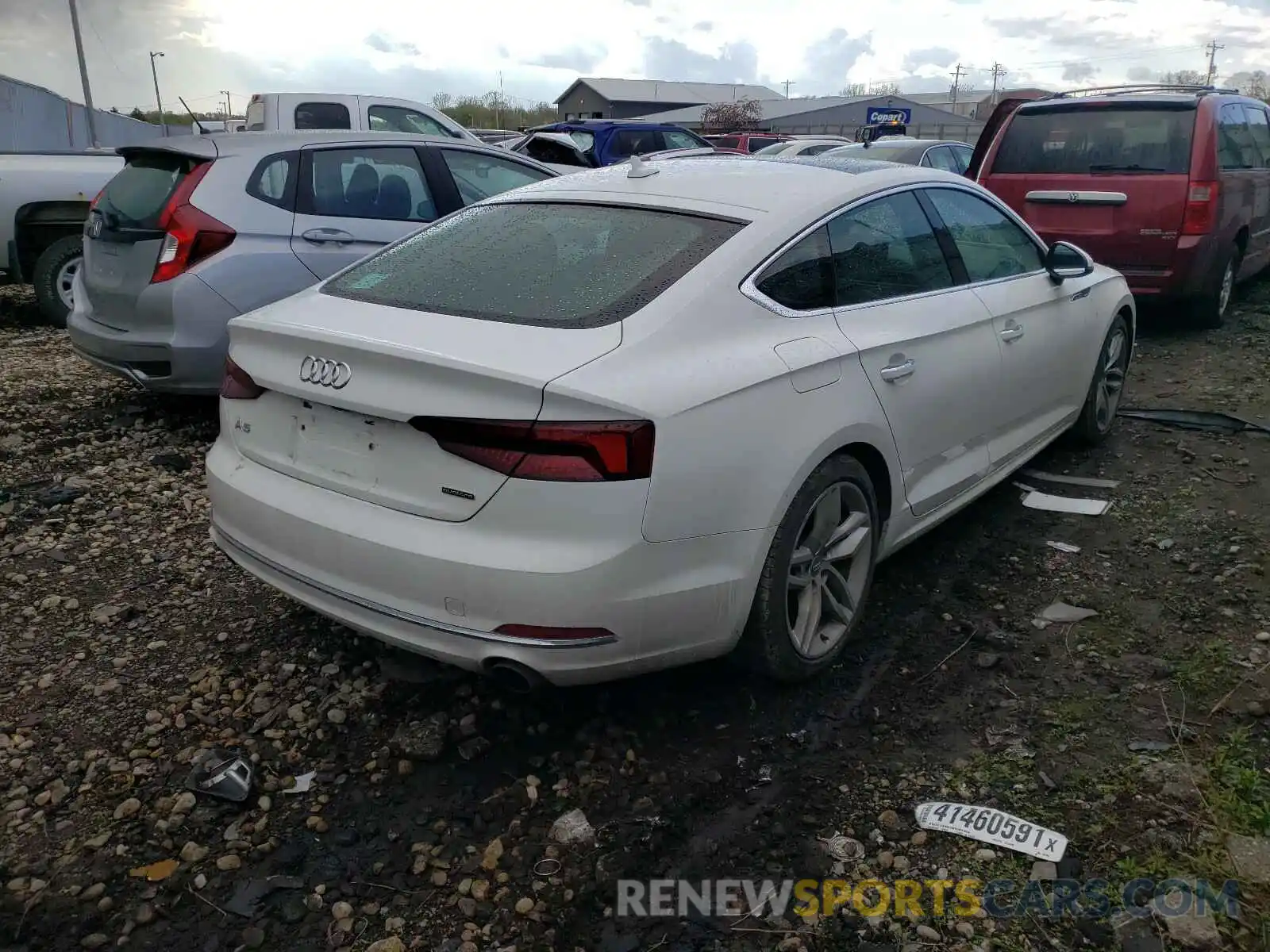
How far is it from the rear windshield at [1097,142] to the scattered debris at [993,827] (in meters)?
6.39

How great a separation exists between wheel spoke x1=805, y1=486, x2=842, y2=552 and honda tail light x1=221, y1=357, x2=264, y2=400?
5.58ft

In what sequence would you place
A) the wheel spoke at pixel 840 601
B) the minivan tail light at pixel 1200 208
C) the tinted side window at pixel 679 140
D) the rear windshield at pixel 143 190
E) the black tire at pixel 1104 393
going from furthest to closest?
the tinted side window at pixel 679 140 → the minivan tail light at pixel 1200 208 → the rear windshield at pixel 143 190 → the black tire at pixel 1104 393 → the wheel spoke at pixel 840 601

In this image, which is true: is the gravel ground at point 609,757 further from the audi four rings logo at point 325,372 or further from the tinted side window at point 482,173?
the tinted side window at point 482,173

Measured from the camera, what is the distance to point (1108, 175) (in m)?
7.68

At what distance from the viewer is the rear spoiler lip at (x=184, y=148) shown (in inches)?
224

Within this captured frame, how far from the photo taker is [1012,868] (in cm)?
254

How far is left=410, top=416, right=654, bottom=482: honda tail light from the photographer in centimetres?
252

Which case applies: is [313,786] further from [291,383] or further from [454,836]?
[291,383]

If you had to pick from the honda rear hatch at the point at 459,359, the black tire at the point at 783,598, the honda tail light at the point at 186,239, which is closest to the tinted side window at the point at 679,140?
the honda tail light at the point at 186,239

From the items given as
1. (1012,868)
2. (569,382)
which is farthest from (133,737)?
(1012,868)

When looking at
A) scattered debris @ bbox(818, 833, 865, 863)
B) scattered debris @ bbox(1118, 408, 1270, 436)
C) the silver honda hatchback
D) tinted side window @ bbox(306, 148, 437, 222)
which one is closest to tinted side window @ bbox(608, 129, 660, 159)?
tinted side window @ bbox(306, 148, 437, 222)

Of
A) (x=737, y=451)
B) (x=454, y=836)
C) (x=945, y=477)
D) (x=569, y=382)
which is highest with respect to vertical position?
(x=569, y=382)

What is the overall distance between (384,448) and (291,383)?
1.37 feet

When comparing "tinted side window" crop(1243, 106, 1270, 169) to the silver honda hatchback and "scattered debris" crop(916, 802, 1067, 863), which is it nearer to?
the silver honda hatchback
